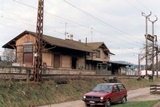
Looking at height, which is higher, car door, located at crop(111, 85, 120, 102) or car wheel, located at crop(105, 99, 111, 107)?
car door, located at crop(111, 85, 120, 102)

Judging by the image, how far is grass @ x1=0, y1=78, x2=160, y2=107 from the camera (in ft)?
65.4

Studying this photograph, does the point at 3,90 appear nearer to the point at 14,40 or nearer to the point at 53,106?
the point at 53,106

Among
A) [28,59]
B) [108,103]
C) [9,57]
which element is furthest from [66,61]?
[108,103]

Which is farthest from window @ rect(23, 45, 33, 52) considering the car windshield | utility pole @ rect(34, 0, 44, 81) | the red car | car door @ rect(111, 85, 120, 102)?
car door @ rect(111, 85, 120, 102)

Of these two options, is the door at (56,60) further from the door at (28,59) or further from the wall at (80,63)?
the wall at (80,63)

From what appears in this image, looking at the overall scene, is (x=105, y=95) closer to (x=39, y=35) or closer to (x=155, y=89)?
(x=39, y=35)

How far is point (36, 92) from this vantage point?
22.7 metres

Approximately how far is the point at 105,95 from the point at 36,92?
568 centimetres

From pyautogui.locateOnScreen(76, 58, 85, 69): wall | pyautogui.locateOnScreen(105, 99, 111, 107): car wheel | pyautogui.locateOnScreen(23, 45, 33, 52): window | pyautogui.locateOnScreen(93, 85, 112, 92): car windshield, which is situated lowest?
pyautogui.locateOnScreen(105, 99, 111, 107): car wheel

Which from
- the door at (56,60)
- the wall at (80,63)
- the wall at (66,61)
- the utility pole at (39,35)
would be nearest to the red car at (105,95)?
the utility pole at (39,35)

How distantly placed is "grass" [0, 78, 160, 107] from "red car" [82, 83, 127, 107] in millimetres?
3752

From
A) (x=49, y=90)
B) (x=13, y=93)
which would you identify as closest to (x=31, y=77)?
(x=49, y=90)

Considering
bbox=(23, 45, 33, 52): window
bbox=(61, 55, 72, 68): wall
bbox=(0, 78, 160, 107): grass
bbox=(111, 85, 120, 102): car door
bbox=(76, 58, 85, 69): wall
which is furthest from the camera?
bbox=(76, 58, 85, 69): wall

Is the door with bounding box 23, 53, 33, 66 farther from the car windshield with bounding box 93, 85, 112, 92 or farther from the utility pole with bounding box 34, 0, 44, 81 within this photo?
the car windshield with bounding box 93, 85, 112, 92
